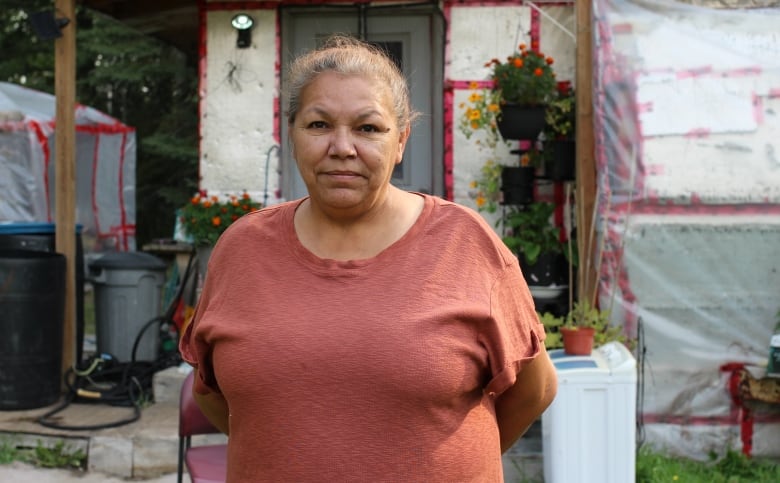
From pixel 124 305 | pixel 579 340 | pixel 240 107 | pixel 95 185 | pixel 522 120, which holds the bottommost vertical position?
pixel 124 305

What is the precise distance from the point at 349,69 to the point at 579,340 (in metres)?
2.82

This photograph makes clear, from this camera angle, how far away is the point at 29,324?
5426mm

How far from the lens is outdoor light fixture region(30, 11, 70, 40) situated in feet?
17.6

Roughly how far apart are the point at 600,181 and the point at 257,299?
11.8ft

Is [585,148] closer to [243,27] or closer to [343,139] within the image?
[243,27]

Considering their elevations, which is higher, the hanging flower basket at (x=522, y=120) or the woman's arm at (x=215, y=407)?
the hanging flower basket at (x=522, y=120)

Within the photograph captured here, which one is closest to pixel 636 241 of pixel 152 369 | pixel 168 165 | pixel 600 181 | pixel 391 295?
pixel 600 181

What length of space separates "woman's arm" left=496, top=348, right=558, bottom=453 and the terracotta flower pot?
7.71ft

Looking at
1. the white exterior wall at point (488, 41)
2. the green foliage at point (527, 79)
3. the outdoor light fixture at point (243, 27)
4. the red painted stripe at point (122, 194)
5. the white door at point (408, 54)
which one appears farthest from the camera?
the red painted stripe at point (122, 194)

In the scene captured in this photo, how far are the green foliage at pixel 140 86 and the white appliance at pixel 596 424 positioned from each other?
9691 millimetres

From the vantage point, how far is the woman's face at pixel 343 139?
1.64 metres

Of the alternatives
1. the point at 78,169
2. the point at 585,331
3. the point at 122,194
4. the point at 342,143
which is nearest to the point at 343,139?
the point at 342,143

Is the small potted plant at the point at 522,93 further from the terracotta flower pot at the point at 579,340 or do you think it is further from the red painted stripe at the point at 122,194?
the red painted stripe at the point at 122,194

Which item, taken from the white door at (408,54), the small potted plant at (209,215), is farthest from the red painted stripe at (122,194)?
the white door at (408,54)
